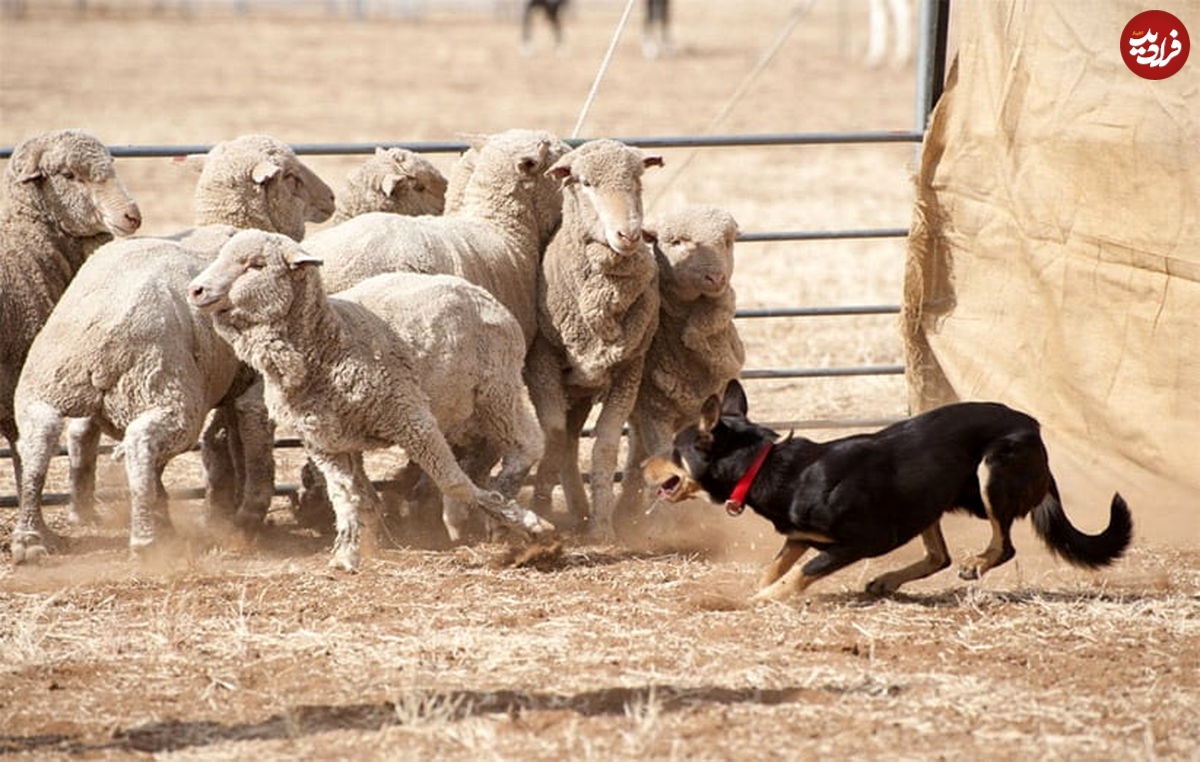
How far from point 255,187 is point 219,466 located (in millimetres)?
1208

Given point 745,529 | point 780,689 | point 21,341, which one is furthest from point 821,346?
point 780,689

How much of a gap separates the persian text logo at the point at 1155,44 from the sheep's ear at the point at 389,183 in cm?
314

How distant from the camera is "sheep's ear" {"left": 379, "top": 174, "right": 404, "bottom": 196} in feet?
24.7

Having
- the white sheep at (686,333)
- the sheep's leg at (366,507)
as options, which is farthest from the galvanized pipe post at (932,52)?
the sheep's leg at (366,507)

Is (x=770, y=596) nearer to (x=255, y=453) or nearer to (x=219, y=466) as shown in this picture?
(x=255, y=453)

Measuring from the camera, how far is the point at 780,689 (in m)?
4.79

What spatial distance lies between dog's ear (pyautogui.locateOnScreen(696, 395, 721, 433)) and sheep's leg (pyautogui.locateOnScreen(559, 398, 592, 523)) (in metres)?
1.83

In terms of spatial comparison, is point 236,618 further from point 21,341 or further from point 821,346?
point 821,346

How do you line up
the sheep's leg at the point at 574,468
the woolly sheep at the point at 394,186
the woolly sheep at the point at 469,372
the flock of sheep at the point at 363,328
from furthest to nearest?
the woolly sheep at the point at 394,186
the sheep's leg at the point at 574,468
the woolly sheep at the point at 469,372
the flock of sheep at the point at 363,328

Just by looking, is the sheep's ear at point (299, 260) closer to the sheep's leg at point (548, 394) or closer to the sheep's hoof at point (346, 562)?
the sheep's hoof at point (346, 562)

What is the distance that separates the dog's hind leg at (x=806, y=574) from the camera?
18.7 feet

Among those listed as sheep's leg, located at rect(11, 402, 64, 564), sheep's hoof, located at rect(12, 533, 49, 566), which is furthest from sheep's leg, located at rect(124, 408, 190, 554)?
sheep's hoof, located at rect(12, 533, 49, 566)

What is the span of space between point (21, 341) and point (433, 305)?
1736mm

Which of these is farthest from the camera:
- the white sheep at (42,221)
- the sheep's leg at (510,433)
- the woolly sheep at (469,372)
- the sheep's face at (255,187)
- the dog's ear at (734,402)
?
the sheep's face at (255,187)
